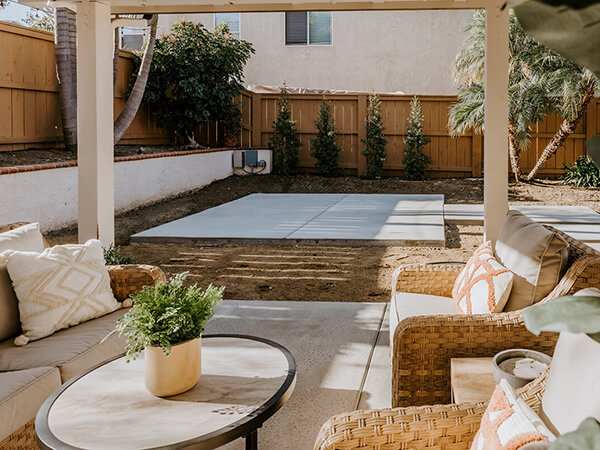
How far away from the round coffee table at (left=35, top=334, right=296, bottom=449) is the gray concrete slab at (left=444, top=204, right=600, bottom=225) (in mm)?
6124

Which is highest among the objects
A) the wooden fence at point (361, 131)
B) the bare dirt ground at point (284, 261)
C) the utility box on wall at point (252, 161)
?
the wooden fence at point (361, 131)

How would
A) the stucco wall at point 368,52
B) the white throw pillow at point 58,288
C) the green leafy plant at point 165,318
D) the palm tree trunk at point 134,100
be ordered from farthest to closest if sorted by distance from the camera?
the stucco wall at point 368,52
the palm tree trunk at point 134,100
the white throw pillow at point 58,288
the green leafy plant at point 165,318

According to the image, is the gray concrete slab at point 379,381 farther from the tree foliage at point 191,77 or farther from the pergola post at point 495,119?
the tree foliage at point 191,77

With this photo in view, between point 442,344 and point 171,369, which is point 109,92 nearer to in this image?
point 171,369

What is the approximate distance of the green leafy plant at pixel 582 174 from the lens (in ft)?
35.7

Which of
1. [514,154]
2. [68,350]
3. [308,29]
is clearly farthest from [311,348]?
[308,29]

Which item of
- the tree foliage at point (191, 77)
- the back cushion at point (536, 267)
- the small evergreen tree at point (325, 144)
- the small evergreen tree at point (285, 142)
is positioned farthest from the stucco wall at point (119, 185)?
the back cushion at point (536, 267)

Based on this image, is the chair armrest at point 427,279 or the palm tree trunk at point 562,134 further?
the palm tree trunk at point 562,134

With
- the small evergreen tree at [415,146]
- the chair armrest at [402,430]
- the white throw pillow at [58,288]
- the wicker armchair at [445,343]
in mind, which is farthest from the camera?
the small evergreen tree at [415,146]

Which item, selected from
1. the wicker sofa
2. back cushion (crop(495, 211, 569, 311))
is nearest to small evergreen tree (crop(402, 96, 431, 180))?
the wicker sofa

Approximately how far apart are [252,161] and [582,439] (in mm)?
12366

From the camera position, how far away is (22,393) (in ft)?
6.70

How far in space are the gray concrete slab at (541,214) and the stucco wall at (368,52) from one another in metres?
5.89

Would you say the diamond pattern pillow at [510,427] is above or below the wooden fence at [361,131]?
below
